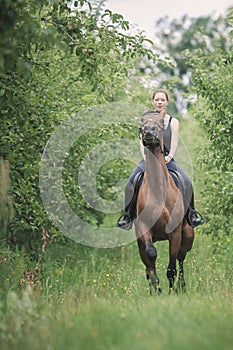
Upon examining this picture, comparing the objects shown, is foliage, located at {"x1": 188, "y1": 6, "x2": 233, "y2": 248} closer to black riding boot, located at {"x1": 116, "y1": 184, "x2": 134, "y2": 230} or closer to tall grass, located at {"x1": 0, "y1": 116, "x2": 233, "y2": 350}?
black riding boot, located at {"x1": 116, "y1": 184, "x2": 134, "y2": 230}

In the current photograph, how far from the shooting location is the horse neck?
8617mm

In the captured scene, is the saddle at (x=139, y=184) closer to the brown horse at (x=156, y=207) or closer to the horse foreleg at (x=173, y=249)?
the brown horse at (x=156, y=207)

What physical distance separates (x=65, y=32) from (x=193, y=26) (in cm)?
5362

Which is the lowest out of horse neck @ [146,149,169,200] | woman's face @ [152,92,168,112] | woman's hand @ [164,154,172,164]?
horse neck @ [146,149,169,200]

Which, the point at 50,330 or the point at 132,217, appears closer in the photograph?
the point at 50,330

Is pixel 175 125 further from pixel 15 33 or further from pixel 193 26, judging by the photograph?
pixel 193 26

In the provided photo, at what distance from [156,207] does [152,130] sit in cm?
121

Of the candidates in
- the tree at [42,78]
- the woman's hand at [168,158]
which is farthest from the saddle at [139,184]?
the tree at [42,78]

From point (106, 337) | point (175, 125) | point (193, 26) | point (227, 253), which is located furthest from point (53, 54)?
point (193, 26)

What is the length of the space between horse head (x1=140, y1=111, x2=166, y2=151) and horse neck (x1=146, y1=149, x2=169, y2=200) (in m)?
0.14

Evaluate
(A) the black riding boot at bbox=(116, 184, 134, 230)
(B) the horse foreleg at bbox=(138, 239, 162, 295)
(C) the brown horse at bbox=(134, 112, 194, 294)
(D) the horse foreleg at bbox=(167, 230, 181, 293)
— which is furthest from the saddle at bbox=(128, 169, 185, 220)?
(D) the horse foreleg at bbox=(167, 230, 181, 293)

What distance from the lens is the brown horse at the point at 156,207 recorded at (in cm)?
859

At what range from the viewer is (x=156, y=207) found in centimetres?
879

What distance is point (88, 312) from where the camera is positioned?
6266 millimetres
